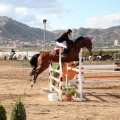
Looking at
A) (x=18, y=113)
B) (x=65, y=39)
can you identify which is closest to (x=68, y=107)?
(x=65, y=39)

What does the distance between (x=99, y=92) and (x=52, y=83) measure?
190 cm

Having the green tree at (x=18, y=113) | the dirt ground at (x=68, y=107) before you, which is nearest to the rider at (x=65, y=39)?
the dirt ground at (x=68, y=107)

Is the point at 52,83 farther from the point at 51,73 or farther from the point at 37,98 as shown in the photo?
the point at 37,98

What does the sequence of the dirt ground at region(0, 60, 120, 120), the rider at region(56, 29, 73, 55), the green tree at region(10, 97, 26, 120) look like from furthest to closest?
the rider at region(56, 29, 73, 55) → the dirt ground at region(0, 60, 120, 120) → the green tree at region(10, 97, 26, 120)

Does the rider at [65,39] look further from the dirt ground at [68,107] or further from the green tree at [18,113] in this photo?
the green tree at [18,113]

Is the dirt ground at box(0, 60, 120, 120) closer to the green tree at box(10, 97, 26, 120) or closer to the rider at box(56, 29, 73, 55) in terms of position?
the rider at box(56, 29, 73, 55)

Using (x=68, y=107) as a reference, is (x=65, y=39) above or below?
above

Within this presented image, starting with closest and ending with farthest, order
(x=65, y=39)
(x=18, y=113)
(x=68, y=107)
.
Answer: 1. (x=18, y=113)
2. (x=68, y=107)
3. (x=65, y=39)

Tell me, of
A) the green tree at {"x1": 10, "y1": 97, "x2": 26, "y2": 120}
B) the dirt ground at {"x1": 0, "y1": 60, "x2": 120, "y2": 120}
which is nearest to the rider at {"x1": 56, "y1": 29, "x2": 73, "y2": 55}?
the dirt ground at {"x1": 0, "y1": 60, "x2": 120, "y2": 120}

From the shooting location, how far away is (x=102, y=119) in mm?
8164

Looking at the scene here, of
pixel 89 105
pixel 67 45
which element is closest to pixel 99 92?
pixel 67 45

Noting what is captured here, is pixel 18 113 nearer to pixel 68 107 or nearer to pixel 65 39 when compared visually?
pixel 68 107

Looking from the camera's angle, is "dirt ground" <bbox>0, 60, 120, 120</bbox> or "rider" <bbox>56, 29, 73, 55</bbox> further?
"rider" <bbox>56, 29, 73, 55</bbox>

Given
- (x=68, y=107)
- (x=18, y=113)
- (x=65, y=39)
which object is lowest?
(x=68, y=107)
